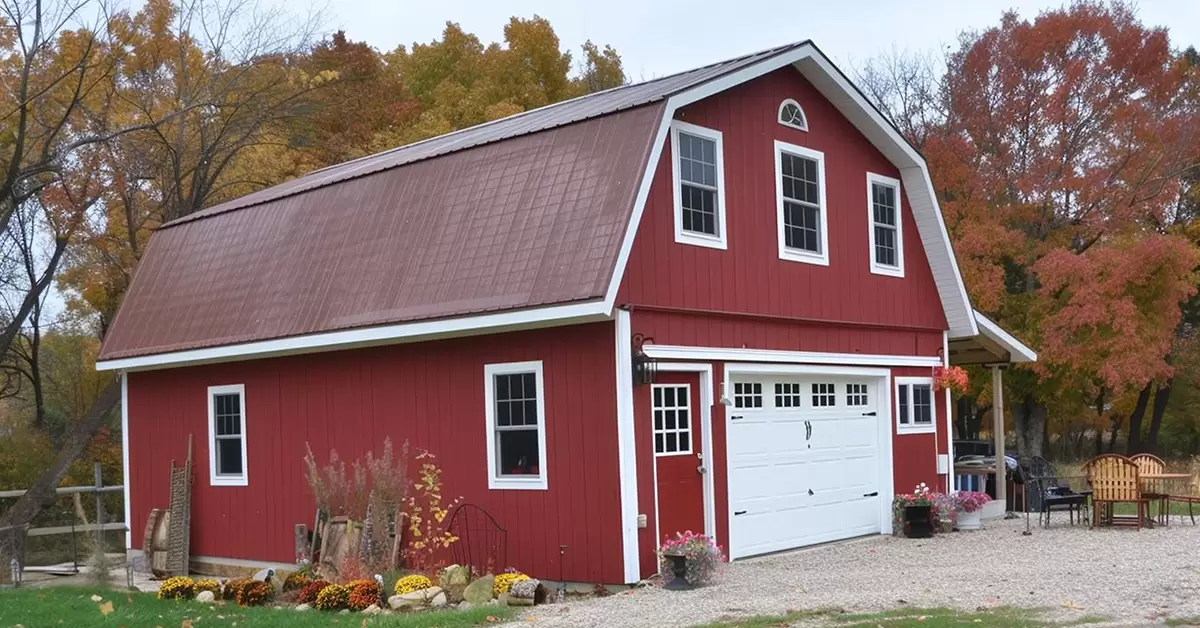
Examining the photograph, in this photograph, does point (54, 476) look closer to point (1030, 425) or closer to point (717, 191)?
point (717, 191)

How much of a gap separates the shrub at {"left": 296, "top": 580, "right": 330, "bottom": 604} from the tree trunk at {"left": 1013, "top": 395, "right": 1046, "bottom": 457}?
22.4m

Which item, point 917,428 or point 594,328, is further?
point 917,428

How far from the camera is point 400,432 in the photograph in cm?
1341

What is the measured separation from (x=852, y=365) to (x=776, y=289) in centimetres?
184

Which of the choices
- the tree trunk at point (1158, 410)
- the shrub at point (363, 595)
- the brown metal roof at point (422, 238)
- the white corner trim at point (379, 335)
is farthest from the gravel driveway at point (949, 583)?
the tree trunk at point (1158, 410)

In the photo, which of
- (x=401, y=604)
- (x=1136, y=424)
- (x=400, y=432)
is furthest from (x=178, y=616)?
(x=1136, y=424)

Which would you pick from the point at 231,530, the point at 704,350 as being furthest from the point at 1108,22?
the point at 231,530

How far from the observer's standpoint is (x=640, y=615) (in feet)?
32.2

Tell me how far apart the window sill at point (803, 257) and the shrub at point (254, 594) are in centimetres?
652

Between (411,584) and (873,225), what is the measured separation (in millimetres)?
7458

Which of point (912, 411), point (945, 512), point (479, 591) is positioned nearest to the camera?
point (479, 591)

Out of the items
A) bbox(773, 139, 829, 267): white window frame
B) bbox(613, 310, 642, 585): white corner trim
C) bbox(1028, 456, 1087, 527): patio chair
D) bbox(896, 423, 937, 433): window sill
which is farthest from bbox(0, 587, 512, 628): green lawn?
bbox(1028, 456, 1087, 527): patio chair

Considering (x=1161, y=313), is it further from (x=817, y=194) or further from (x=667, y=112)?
(x=667, y=112)

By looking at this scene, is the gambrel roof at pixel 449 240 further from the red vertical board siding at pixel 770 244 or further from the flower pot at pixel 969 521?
the flower pot at pixel 969 521
